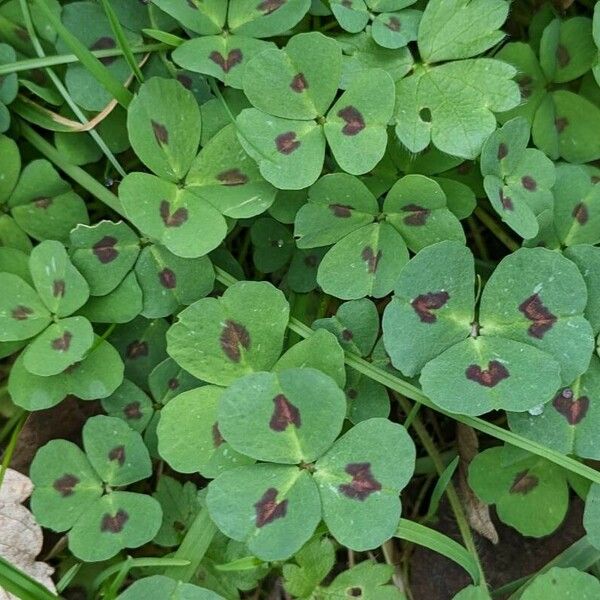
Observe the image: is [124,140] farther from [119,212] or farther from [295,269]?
[295,269]

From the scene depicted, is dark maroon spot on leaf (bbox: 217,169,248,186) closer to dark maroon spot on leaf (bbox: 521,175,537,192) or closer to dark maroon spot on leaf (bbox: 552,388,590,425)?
dark maroon spot on leaf (bbox: 521,175,537,192)

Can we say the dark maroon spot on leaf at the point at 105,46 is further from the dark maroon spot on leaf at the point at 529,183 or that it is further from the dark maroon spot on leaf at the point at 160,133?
the dark maroon spot on leaf at the point at 529,183

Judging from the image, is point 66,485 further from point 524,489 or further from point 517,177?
point 517,177

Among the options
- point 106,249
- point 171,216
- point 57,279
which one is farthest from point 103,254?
point 171,216

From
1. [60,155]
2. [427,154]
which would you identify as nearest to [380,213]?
[427,154]

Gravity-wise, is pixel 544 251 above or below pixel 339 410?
above

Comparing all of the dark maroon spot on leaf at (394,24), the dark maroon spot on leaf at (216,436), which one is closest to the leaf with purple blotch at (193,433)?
the dark maroon spot on leaf at (216,436)

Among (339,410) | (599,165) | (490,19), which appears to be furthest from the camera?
(599,165)
